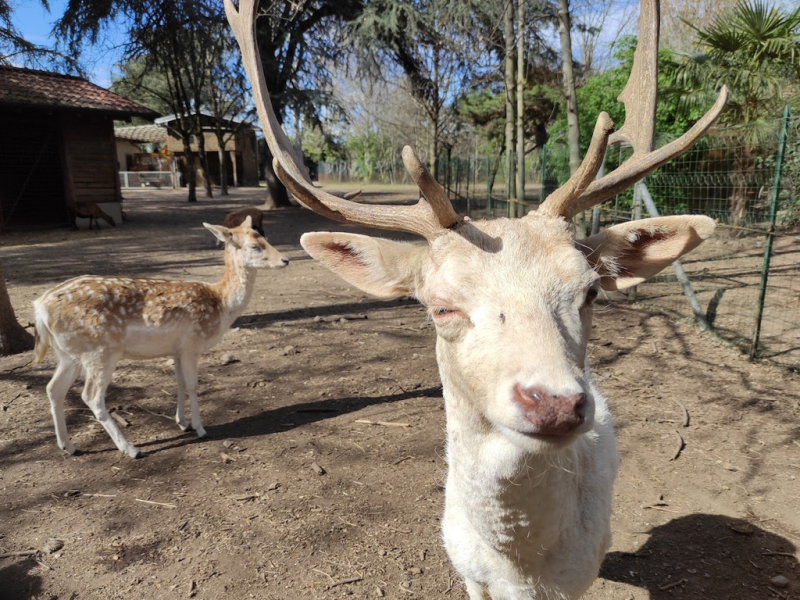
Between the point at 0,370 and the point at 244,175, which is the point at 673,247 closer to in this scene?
the point at 0,370

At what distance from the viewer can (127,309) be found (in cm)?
432

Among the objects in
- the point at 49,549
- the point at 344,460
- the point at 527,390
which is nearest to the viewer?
the point at 527,390

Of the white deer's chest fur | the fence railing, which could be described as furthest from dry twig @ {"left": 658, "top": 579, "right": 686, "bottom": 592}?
the fence railing

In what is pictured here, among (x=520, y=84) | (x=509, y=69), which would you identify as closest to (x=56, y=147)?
(x=509, y=69)

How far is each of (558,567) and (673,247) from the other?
4.42 feet

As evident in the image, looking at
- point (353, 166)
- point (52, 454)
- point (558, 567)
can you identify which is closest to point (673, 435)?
point (558, 567)

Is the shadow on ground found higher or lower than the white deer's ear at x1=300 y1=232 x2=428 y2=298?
lower

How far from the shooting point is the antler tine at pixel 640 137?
207 centimetres

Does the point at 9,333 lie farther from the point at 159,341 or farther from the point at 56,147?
the point at 56,147

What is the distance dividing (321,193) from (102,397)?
9.48 feet

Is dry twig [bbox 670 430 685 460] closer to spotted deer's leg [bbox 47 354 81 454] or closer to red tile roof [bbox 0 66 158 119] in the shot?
spotted deer's leg [bbox 47 354 81 454]

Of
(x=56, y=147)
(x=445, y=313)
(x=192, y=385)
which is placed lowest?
(x=192, y=385)

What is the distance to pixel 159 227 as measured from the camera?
16953 millimetres

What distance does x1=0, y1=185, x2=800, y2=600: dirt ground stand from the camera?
3006 mm
